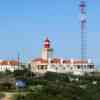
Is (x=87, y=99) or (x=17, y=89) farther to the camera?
(x=17, y=89)

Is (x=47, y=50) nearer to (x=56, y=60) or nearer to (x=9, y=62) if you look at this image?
(x=56, y=60)

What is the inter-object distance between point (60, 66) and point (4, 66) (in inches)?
508

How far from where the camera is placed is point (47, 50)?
4818 inches

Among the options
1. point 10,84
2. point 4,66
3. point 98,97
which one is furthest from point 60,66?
point 98,97

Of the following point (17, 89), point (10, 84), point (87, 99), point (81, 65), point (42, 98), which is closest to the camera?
point (42, 98)

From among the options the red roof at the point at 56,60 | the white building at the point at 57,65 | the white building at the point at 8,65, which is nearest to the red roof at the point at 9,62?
the white building at the point at 8,65

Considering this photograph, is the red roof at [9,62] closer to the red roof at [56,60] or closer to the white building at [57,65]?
the white building at [57,65]

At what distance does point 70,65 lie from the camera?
396 ft

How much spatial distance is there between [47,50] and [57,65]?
4618 mm

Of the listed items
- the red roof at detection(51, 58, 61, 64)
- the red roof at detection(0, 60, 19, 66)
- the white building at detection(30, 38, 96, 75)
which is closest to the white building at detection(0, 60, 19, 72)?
the red roof at detection(0, 60, 19, 66)

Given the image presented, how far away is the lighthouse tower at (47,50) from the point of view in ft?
402

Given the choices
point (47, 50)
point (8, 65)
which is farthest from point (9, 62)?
point (47, 50)

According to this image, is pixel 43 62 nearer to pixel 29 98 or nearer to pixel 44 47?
pixel 44 47

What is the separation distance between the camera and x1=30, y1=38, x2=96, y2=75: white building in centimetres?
11966
